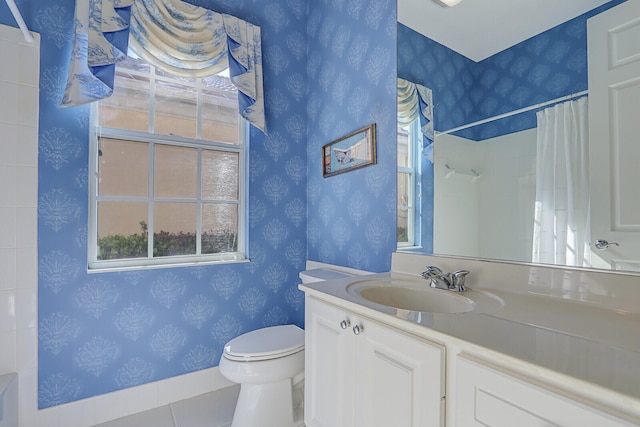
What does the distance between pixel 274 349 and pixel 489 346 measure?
1.08 m

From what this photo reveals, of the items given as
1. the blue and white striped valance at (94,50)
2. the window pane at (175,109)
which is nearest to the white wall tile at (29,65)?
the blue and white striped valance at (94,50)

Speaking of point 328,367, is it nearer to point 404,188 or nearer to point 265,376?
point 265,376

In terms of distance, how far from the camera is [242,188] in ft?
6.66

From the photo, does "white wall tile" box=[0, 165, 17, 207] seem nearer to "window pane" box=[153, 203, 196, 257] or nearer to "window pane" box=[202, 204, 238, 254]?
"window pane" box=[153, 203, 196, 257]

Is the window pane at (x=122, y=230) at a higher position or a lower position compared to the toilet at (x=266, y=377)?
higher

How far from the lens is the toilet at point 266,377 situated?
1363mm

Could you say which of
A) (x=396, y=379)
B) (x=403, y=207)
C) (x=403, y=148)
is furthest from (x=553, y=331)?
(x=403, y=148)

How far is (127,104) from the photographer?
1.71 metres

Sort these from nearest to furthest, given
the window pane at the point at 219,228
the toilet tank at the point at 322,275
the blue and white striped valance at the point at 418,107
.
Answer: the blue and white striped valance at the point at 418,107, the toilet tank at the point at 322,275, the window pane at the point at 219,228

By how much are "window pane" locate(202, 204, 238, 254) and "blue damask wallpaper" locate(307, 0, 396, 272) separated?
0.54 metres

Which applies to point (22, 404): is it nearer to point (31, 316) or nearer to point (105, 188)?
point (31, 316)

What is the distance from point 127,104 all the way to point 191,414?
5.82 ft

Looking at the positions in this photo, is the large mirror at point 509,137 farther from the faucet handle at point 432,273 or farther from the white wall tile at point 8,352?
the white wall tile at point 8,352

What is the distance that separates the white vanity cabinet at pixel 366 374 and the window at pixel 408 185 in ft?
1.90
